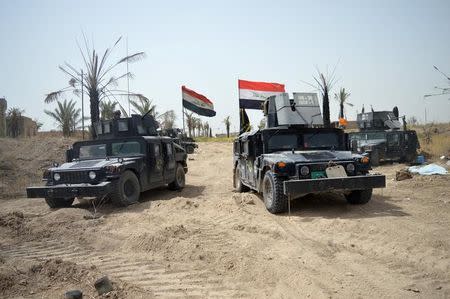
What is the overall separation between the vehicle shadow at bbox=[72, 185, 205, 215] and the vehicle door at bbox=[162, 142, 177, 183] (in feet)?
1.62

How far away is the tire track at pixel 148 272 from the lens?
13.8 feet

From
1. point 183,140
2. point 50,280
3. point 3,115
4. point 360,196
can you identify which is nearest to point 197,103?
point 183,140

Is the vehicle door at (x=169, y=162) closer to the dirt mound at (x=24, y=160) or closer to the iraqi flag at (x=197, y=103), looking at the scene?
the dirt mound at (x=24, y=160)

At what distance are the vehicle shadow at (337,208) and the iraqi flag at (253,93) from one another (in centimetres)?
713

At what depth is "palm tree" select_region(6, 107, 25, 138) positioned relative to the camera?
1046 inches

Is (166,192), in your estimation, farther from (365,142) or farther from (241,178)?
(365,142)

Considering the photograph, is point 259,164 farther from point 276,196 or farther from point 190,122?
point 190,122

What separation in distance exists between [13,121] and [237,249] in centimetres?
2544

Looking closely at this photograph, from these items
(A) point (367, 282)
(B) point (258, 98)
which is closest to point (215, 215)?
(A) point (367, 282)

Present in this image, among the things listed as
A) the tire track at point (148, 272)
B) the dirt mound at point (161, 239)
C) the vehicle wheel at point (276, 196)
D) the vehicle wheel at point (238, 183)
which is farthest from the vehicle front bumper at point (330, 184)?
the vehicle wheel at point (238, 183)

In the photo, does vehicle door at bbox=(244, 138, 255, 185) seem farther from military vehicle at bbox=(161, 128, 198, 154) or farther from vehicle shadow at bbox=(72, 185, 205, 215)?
military vehicle at bbox=(161, 128, 198, 154)

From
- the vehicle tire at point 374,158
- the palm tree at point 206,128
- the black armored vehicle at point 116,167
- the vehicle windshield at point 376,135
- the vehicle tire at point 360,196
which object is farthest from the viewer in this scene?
the palm tree at point 206,128

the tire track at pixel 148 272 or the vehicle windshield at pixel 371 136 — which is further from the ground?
the vehicle windshield at pixel 371 136

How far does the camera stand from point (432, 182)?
1094 centimetres
